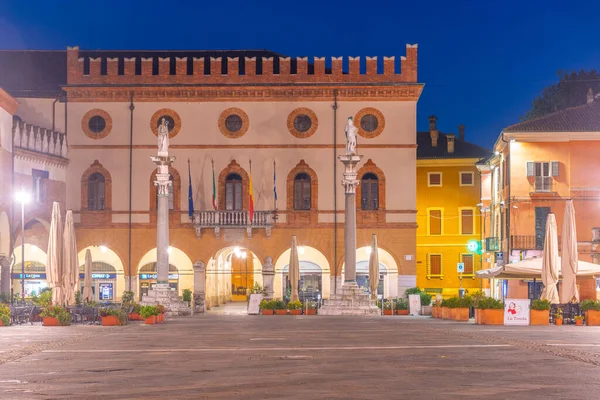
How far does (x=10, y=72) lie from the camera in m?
60.1

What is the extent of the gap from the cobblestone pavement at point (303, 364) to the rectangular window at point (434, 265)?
37190 mm

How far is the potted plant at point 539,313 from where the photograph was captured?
3412cm

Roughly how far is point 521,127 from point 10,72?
27091 mm

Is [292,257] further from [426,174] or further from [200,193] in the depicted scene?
[426,174]

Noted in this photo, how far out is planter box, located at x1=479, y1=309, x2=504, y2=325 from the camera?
34.9 meters

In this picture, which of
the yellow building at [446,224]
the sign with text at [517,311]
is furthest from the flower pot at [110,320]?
the yellow building at [446,224]

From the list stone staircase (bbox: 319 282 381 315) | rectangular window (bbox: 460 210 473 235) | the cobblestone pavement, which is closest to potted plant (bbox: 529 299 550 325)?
the cobblestone pavement

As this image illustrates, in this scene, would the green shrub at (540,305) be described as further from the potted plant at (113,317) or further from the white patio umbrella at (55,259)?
the white patio umbrella at (55,259)

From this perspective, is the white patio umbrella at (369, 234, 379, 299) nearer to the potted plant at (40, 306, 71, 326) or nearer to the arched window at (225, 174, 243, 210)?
the arched window at (225, 174, 243, 210)

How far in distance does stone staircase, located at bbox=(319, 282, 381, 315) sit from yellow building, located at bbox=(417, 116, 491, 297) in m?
24.4

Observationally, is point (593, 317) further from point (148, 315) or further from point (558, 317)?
point (148, 315)

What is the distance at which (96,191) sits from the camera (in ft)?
188

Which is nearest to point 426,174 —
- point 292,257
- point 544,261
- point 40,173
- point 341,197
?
point 341,197

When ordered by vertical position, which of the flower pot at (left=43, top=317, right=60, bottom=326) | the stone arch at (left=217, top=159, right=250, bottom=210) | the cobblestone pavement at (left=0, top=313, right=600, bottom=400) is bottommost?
the cobblestone pavement at (left=0, top=313, right=600, bottom=400)
